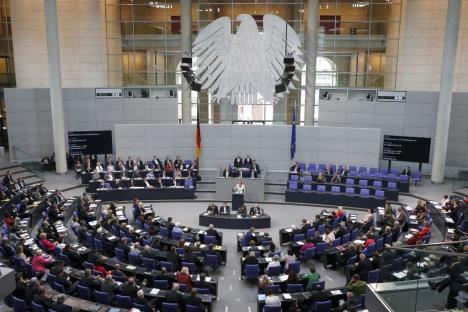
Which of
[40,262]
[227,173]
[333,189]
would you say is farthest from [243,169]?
[40,262]

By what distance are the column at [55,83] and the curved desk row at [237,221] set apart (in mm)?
10950

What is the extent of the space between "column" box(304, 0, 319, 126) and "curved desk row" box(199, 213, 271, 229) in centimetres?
1059

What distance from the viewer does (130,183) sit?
21.5 meters

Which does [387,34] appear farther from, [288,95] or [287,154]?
[287,154]

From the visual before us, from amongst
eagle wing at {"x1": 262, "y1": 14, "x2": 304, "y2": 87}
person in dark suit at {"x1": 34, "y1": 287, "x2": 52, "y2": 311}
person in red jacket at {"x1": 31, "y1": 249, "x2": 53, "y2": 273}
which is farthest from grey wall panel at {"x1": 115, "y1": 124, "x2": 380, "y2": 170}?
person in dark suit at {"x1": 34, "y1": 287, "x2": 52, "y2": 311}

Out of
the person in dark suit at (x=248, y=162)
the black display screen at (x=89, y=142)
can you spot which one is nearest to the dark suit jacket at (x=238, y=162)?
the person in dark suit at (x=248, y=162)

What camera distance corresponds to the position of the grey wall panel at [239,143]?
2439 centimetres

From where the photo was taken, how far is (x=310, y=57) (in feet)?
86.6

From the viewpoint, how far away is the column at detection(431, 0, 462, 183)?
22045 mm

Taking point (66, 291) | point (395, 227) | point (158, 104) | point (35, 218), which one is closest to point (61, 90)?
point (158, 104)

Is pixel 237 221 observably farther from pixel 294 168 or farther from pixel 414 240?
pixel 294 168

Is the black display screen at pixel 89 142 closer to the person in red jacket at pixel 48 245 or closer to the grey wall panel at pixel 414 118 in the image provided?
the person in red jacket at pixel 48 245

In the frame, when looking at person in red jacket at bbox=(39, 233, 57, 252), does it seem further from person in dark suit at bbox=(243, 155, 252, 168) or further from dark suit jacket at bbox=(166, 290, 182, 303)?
person in dark suit at bbox=(243, 155, 252, 168)

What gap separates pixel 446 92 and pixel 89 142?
18.8 metres
